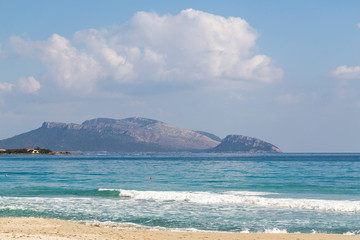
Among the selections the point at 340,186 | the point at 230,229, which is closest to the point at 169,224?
the point at 230,229

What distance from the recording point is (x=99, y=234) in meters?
16.8

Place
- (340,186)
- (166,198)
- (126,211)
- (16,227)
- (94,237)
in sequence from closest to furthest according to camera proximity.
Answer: (94,237)
(16,227)
(126,211)
(166,198)
(340,186)

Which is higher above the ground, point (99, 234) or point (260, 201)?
point (260, 201)

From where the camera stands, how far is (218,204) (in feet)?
88.6

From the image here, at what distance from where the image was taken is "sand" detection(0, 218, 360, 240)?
15.8 m

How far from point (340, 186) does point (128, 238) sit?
31.0 metres

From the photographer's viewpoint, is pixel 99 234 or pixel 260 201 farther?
pixel 260 201

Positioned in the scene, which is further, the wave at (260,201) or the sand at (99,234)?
the wave at (260,201)

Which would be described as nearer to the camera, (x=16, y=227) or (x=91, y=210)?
(x=16, y=227)

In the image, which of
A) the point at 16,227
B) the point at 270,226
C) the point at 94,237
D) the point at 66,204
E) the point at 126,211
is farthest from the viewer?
the point at 66,204

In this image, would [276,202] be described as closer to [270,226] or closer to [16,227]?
[270,226]

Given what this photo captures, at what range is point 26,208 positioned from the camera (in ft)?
82.3

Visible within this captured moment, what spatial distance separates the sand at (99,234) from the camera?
52.0 ft

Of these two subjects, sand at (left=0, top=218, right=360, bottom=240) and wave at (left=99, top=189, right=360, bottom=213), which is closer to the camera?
sand at (left=0, top=218, right=360, bottom=240)
